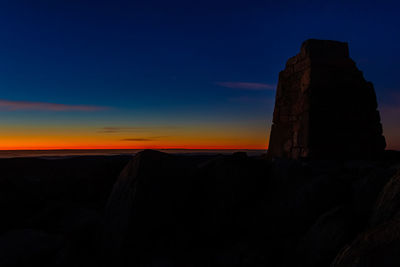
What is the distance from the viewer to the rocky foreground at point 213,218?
9.48 ft

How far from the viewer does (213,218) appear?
12.1ft

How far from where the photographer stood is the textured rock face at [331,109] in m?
6.29

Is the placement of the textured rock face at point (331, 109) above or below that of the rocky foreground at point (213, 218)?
above

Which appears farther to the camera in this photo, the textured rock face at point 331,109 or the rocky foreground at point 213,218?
the textured rock face at point 331,109

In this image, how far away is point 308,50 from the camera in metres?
6.53

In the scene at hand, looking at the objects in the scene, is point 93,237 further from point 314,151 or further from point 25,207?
point 314,151

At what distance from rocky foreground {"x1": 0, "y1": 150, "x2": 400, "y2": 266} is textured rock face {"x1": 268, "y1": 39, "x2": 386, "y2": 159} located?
5.78 feet

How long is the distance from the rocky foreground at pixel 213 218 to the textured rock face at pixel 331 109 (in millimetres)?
1761

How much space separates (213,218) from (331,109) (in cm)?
411

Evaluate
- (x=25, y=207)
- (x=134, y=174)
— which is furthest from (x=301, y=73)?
(x=25, y=207)

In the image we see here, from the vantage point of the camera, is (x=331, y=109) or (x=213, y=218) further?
(x=331, y=109)

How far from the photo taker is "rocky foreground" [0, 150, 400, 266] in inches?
114

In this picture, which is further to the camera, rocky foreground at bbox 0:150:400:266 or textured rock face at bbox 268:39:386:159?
textured rock face at bbox 268:39:386:159

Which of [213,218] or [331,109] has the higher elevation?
[331,109]
